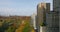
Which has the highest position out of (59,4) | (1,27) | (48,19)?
(59,4)

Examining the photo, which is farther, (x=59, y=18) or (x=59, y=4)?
(x=59, y=4)

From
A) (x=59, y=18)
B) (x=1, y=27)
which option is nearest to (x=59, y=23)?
(x=59, y=18)

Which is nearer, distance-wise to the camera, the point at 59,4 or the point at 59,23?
the point at 59,23

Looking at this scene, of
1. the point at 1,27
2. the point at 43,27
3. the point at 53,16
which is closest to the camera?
the point at 43,27

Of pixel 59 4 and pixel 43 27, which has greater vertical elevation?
pixel 59 4

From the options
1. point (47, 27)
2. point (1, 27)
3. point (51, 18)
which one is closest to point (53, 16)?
point (51, 18)

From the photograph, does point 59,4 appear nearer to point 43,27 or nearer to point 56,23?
point 56,23

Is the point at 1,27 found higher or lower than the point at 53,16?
lower

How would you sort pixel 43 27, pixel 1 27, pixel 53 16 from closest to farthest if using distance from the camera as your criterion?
pixel 43 27 → pixel 53 16 → pixel 1 27

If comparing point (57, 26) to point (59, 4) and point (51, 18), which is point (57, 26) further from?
point (59, 4)
